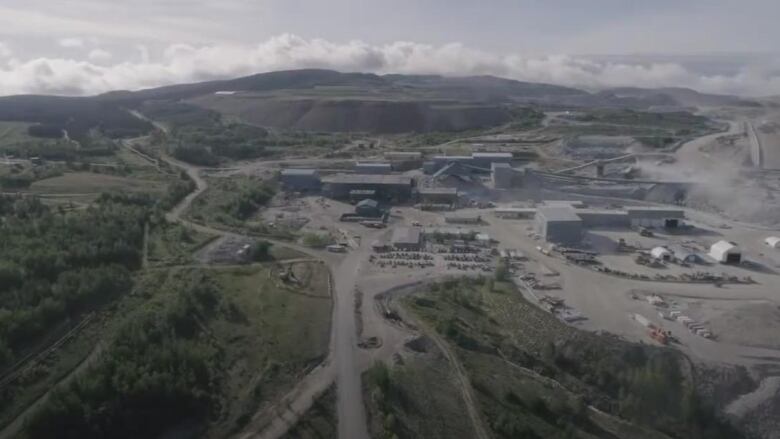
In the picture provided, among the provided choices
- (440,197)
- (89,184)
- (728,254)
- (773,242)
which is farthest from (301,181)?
(773,242)

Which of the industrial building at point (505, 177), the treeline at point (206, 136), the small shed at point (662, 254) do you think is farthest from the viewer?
the treeline at point (206, 136)

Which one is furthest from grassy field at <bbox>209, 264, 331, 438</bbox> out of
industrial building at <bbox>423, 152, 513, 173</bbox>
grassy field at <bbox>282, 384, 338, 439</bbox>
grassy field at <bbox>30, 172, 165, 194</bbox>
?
industrial building at <bbox>423, 152, 513, 173</bbox>

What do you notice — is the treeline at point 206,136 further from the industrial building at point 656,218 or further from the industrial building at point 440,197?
the industrial building at point 656,218

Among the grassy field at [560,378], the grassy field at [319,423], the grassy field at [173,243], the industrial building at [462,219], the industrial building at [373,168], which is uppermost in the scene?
the industrial building at [373,168]

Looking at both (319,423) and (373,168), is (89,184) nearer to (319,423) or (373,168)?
(373,168)

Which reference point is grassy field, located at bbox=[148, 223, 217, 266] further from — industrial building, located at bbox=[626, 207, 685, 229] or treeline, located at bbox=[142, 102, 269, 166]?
industrial building, located at bbox=[626, 207, 685, 229]

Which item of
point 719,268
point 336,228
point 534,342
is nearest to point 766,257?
point 719,268

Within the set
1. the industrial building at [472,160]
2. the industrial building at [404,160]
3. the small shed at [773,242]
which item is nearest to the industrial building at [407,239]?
the industrial building at [472,160]
